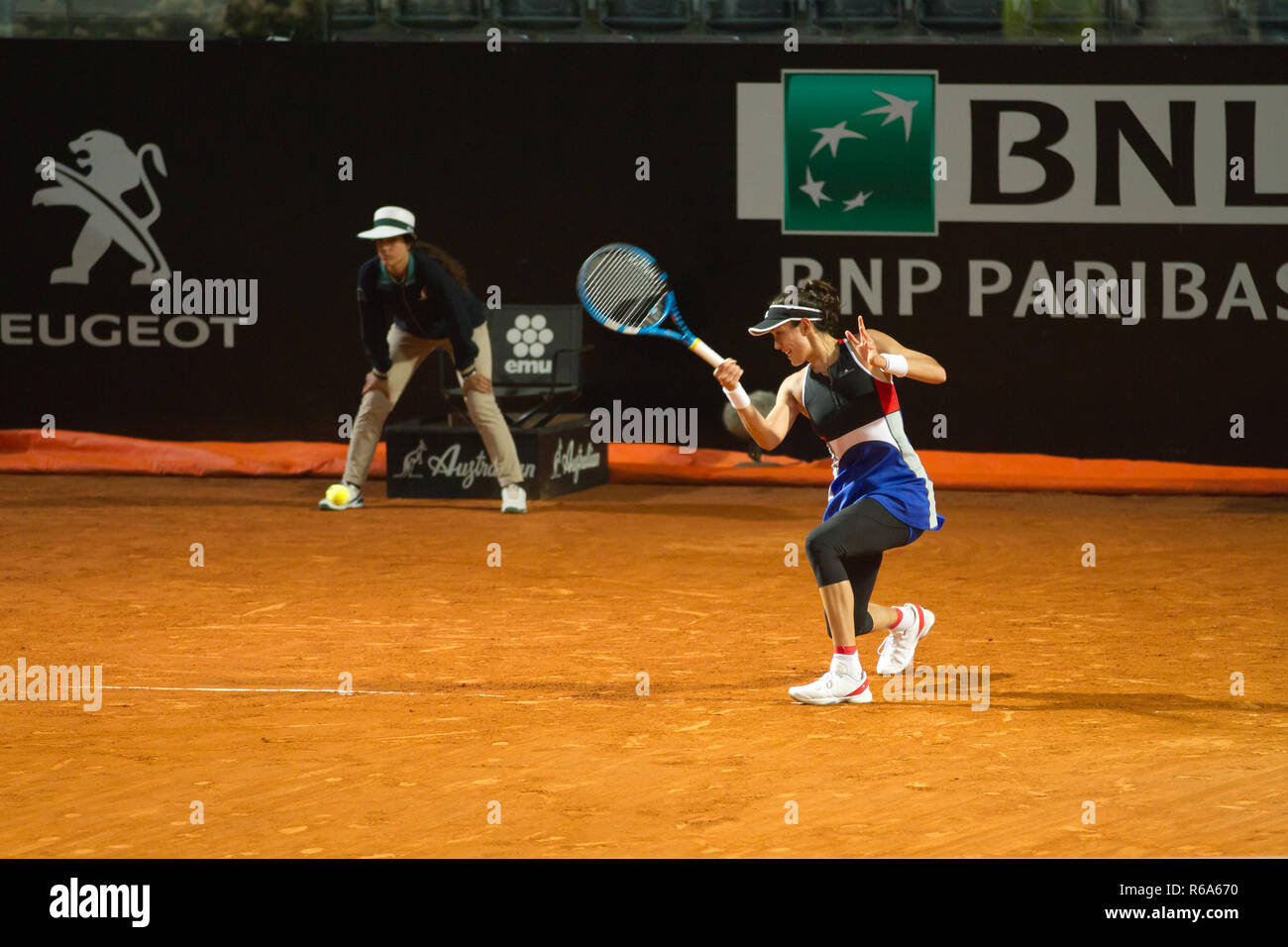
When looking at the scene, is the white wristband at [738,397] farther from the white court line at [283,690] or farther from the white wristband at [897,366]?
the white court line at [283,690]

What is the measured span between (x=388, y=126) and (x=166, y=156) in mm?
1784

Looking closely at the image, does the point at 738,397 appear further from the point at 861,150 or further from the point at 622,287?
the point at 861,150

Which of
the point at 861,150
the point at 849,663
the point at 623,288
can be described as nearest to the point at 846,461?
the point at 849,663

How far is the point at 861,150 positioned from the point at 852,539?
23.4ft

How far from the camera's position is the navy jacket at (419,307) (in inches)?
421

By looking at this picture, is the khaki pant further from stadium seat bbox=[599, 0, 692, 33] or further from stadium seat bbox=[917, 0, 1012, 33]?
stadium seat bbox=[917, 0, 1012, 33]

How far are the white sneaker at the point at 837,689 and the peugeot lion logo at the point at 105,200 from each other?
8.66 meters

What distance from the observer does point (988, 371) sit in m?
12.8

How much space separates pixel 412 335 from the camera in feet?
36.3

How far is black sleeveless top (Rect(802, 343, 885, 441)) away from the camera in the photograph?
20.6 feet

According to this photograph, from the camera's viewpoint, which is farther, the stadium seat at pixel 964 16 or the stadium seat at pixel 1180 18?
the stadium seat at pixel 964 16

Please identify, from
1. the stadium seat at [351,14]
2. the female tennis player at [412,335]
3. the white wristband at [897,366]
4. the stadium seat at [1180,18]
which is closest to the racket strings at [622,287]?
the white wristband at [897,366]

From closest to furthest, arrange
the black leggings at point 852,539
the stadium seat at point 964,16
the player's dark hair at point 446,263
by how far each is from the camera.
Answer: the black leggings at point 852,539 → the player's dark hair at point 446,263 → the stadium seat at point 964,16

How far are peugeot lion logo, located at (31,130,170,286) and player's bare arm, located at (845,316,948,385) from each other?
8.67 metres
